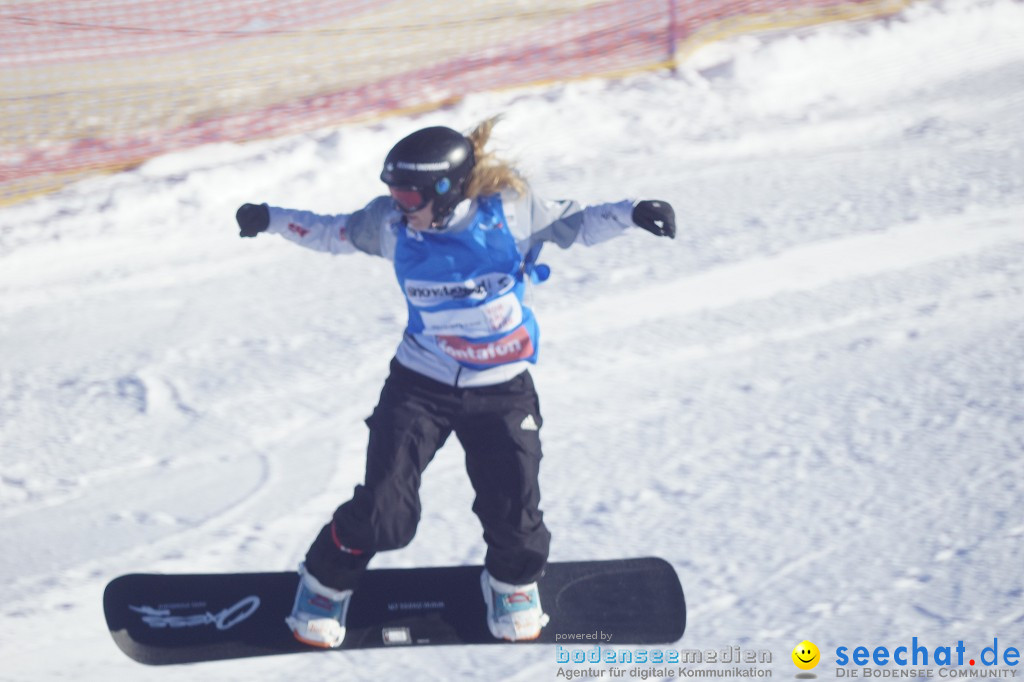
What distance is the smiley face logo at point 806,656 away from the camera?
347cm

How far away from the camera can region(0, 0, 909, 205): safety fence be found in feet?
25.0

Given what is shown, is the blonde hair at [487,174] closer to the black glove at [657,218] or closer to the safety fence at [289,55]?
the black glove at [657,218]

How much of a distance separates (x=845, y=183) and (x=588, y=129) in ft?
5.78

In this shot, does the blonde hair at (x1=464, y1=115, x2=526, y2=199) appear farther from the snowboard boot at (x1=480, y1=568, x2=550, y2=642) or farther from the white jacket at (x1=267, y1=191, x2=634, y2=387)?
the snowboard boot at (x1=480, y1=568, x2=550, y2=642)

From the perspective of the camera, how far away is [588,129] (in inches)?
285

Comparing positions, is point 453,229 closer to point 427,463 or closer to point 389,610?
point 427,463

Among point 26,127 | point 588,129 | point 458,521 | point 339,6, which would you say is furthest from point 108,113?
point 458,521

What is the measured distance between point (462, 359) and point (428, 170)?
0.65 m

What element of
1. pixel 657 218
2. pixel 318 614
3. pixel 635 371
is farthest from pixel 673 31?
pixel 318 614

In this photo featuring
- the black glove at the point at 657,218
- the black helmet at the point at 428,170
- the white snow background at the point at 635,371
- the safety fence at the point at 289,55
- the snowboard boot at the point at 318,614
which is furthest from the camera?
the safety fence at the point at 289,55

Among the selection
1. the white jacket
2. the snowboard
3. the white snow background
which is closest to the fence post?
the white snow background

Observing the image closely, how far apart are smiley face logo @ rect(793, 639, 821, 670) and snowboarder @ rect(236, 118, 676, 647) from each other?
85 centimetres

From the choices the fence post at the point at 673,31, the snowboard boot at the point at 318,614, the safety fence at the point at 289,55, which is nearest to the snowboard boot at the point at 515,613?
the snowboard boot at the point at 318,614

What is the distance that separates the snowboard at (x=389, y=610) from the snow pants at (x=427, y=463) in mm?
220
